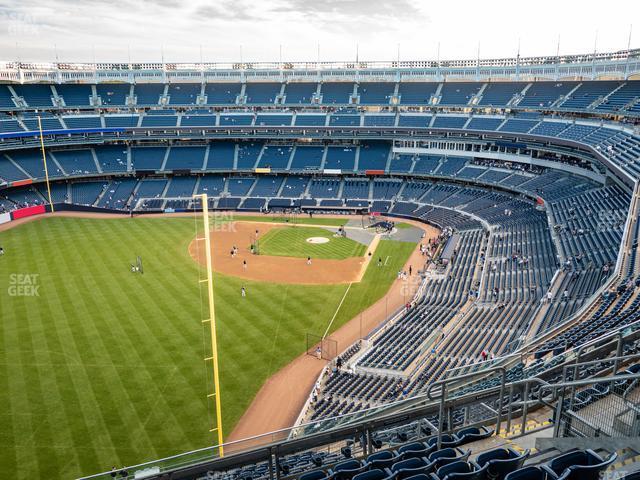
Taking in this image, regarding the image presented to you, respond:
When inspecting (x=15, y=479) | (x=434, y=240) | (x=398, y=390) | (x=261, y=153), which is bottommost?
(x=15, y=479)

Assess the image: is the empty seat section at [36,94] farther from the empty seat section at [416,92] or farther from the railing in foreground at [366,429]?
the railing in foreground at [366,429]

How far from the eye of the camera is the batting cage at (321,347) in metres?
28.8

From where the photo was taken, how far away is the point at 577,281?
93.9 ft

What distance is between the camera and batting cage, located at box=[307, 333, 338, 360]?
28.8 m

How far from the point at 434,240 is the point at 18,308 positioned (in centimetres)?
3847

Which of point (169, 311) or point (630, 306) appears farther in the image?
point (169, 311)

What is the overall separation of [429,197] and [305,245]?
2260 cm

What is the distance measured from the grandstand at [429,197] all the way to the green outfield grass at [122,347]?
16.6 ft

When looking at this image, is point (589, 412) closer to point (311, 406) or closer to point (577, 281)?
point (311, 406)

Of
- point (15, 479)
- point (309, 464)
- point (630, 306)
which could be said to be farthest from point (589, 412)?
point (15, 479)

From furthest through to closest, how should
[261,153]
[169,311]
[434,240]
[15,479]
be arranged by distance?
1. [261,153]
2. [434,240]
3. [169,311]
4. [15,479]

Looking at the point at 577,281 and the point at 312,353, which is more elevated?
the point at 577,281

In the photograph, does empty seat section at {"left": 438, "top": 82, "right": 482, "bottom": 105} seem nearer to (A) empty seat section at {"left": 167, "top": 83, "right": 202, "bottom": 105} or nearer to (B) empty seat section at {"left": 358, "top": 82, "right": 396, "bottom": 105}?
(B) empty seat section at {"left": 358, "top": 82, "right": 396, "bottom": 105}

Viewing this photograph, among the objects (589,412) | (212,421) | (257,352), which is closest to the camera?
(589,412)
